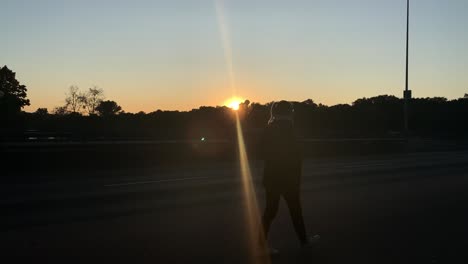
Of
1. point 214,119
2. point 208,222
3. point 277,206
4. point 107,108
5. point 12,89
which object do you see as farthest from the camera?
point 107,108

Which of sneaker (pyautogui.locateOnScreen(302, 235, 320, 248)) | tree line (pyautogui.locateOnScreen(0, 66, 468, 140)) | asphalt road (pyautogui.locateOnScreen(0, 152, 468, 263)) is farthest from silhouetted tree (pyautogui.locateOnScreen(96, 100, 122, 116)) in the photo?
sneaker (pyautogui.locateOnScreen(302, 235, 320, 248))

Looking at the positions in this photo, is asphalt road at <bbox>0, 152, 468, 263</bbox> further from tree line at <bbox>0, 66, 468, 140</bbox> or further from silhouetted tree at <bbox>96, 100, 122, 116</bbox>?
silhouetted tree at <bbox>96, 100, 122, 116</bbox>

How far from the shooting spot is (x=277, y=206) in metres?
7.24

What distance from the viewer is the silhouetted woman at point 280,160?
7.06 meters

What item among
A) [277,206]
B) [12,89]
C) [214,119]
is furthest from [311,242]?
[12,89]

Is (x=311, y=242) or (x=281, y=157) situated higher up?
(x=281, y=157)

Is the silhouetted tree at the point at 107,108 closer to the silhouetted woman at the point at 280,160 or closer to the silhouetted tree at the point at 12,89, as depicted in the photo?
the silhouetted tree at the point at 12,89

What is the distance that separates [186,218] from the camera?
1011 centimetres

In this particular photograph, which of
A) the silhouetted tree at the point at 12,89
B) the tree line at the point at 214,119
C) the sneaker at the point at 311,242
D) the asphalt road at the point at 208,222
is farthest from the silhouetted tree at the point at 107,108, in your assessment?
the sneaker at the point at 311,242

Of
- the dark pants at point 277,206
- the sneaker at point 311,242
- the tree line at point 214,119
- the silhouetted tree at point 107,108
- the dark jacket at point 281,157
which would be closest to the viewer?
the dark jacket at point 281,157

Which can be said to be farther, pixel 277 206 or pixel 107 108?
pixel 107 108

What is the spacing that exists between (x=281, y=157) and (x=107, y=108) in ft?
347

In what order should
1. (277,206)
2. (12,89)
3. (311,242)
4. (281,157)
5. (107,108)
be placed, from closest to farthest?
A: (281,157) < (277,206) < (311,242) < (12,89) < (107,108)

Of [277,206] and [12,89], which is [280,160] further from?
[12,89]
